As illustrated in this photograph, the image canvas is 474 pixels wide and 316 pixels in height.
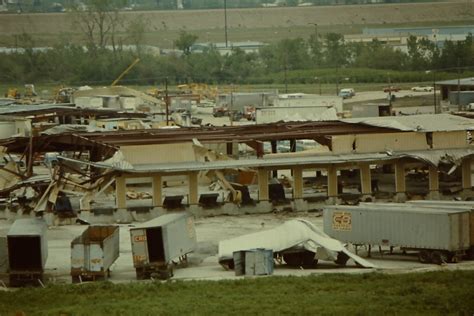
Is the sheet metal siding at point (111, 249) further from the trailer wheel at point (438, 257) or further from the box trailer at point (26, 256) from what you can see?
the trailer wheel at point (438, 257)

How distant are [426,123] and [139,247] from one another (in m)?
14.9

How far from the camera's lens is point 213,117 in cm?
6781

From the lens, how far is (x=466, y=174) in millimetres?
40000

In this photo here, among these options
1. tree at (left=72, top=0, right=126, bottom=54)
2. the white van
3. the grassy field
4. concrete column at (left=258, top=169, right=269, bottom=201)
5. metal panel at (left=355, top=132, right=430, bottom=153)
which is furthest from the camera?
the grassy field

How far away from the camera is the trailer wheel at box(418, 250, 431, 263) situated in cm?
3017

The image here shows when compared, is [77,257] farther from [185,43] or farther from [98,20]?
[98,20]

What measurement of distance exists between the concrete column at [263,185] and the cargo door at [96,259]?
9740 mm

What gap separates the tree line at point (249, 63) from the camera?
89.6 metres

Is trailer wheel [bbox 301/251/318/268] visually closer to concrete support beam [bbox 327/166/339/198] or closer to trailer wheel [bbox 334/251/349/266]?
trailer wheel [bbox 334/251/349/266]

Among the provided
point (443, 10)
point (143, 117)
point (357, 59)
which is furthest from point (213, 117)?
point (443, 10)

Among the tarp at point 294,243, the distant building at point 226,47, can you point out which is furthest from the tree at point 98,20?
the tarp at point 294,243

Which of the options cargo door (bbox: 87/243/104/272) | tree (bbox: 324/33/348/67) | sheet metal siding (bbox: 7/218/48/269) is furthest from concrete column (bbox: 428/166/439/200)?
tree (bbox: 324/33/348/67)

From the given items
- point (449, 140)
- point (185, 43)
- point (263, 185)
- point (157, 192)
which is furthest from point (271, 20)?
point (157, 192)

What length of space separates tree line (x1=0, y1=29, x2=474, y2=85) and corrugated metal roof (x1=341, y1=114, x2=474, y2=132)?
4227 centimetres
